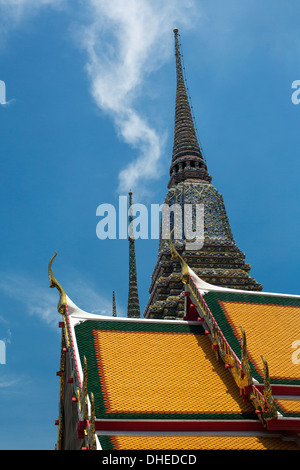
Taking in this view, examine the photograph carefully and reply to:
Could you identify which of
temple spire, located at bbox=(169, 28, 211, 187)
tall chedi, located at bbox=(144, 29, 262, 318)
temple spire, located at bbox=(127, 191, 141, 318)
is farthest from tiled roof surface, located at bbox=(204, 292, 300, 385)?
temple spire, located at bbox=(127, 191, 141, 318)

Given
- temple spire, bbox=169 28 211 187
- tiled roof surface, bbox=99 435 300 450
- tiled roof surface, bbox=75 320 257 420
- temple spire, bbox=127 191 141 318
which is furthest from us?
temple spire, bbox=127 191 141 318

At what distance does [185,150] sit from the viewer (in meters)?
36.2

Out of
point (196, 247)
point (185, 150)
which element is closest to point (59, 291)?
point (196, 247)

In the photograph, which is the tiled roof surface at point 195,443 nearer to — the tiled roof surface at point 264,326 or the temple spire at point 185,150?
the tiled roof surface at point 264,326

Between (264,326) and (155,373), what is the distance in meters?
3.37

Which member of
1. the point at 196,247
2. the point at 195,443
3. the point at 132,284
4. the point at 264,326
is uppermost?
the point at 132,284

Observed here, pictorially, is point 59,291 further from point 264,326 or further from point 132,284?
point 132,284

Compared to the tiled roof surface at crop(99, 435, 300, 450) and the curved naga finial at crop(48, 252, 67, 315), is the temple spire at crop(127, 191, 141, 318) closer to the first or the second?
the curved naga finial at crop(48, 252, 67, 315)

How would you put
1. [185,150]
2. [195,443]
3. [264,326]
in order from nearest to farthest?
[195,443], [264,326], [185,150]

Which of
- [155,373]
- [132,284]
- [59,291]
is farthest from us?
[132,284]

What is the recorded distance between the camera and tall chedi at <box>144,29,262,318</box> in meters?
27.7

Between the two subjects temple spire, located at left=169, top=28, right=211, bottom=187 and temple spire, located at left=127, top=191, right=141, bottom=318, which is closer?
temple spire, located at left=169, top=28, right=211, bottom=187

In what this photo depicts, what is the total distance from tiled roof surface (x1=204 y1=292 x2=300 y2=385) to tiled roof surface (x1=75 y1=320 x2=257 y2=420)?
68 centimetres
